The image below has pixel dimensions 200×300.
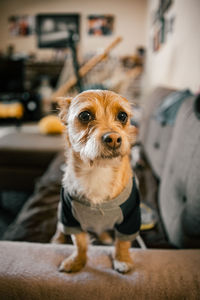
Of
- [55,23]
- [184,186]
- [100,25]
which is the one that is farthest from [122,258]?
[55,23]

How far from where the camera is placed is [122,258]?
782mm

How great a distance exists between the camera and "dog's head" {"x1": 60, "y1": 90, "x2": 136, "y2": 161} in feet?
2.44

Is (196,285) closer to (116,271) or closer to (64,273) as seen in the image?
(116,271)

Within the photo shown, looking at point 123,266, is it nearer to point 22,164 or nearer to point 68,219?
point 68,219

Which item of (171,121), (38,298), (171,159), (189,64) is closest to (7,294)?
(38,298)

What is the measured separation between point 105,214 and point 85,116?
0.37 metres

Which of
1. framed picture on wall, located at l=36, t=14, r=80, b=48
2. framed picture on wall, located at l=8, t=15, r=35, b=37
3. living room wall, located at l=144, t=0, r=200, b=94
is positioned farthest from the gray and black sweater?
framed picture on wall, located at l=8, t=15, r=35, b=37

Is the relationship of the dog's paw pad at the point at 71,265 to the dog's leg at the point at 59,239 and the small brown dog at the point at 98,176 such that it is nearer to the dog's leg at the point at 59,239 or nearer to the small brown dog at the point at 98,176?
the small brown dog at the point at 98,176

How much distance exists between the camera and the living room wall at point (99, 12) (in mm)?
6562

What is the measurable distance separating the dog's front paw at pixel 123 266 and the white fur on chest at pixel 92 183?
0.22m

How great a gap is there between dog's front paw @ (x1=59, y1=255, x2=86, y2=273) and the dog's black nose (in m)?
0.41

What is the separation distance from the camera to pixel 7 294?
0.63 metres

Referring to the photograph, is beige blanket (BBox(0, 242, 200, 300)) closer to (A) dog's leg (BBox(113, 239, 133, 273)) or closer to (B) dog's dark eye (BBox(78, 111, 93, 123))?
(A) dog's leg (BBox(113, 239, 133, 273))

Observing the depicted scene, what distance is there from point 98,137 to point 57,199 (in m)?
0.80
